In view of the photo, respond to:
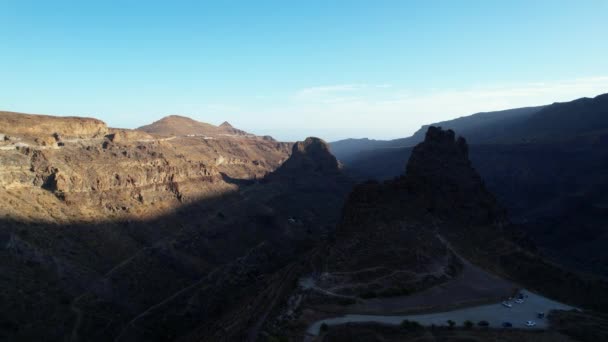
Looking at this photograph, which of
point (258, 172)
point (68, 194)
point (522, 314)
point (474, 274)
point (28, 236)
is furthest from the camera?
point (258, 172)

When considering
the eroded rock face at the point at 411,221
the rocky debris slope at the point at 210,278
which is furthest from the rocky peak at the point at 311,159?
the eroded rock face at the point at 411,221

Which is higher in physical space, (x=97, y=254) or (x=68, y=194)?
(x=68, y=194)

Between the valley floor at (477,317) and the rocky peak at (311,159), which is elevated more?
the rocky peak at (311,159)

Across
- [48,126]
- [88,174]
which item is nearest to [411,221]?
[88,174]

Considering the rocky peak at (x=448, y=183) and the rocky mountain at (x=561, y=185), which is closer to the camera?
the rocky peak at (x=448, y=183)

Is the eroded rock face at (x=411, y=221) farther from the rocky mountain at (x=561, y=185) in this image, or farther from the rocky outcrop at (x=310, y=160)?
the rocky outcrop at (x=310, y=160)

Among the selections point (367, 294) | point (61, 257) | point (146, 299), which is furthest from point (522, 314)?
point (61, 257)

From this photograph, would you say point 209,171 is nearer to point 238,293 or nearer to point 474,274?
point 238,293

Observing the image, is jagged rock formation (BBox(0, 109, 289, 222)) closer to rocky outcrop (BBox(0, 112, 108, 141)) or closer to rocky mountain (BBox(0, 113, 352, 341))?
rocky outcrop (BBox(0, 112, 108, 141))

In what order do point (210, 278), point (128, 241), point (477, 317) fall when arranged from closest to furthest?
point (477, 317), point (210, 278), point (128, 241)

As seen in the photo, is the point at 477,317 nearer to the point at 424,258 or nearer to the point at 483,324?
the point at 483,324

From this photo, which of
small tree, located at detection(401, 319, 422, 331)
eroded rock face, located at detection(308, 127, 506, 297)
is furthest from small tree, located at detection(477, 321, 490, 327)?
eroded rock face, located at detection(308, 127, 506, 297)
